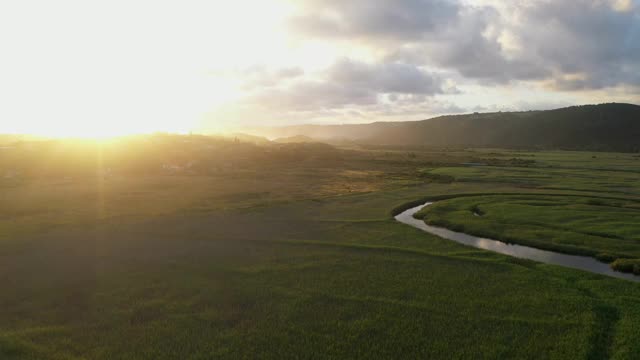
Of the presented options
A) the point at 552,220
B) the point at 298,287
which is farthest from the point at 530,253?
the point at 298,287

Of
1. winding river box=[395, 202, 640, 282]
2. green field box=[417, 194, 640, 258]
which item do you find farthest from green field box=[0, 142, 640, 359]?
winding river box=[395, 202, 640, 282]

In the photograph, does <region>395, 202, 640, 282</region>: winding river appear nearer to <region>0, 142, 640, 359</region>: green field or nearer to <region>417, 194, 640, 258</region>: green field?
<region>417, 194, 640, 258</region>: green field

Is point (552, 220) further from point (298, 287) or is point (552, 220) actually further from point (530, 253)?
point (298, 287)

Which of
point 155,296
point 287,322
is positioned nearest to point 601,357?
point 287,322

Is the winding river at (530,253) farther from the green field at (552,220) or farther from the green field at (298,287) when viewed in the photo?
the green field at (298,287)

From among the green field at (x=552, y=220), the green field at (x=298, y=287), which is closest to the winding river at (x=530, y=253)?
the green field at (x=552, y=220)
